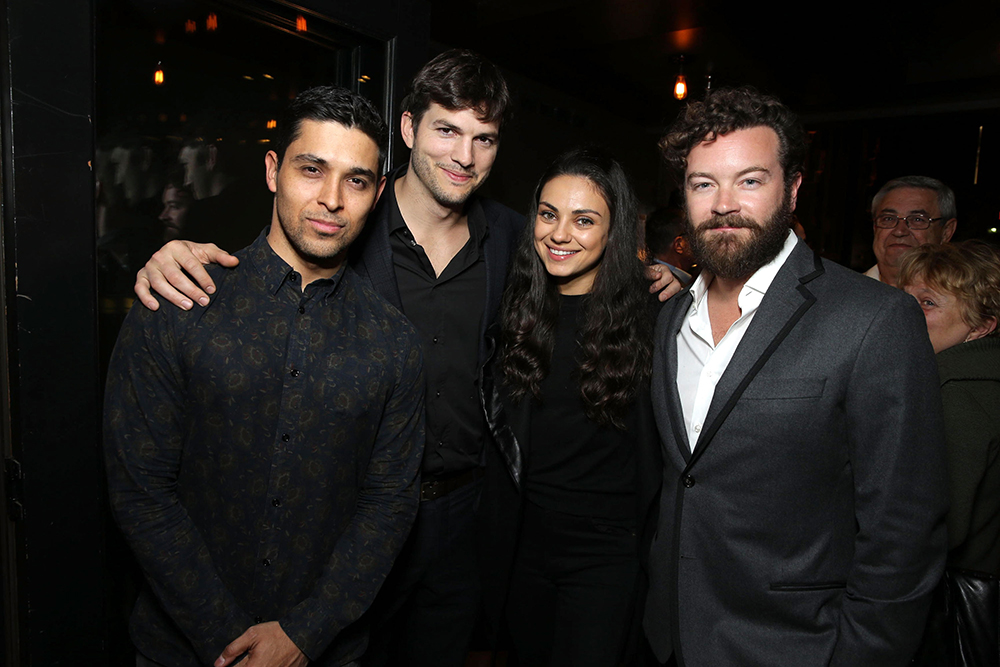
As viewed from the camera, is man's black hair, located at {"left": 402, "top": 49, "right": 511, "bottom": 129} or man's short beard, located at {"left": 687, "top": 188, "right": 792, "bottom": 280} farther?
man's black hair, located at {"left": 402, "top": 49, "right": 511, "bottom": 129}

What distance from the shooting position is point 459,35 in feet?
16.3

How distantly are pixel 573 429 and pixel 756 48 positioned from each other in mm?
4563

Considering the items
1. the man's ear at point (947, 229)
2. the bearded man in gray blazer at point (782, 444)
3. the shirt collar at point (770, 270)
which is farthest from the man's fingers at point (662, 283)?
the man's ear at point (947, 229)

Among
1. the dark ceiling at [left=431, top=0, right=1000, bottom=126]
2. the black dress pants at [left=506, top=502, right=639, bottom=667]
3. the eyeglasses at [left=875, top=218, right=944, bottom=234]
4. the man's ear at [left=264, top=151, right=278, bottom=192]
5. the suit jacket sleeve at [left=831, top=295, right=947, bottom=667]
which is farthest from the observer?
the dark ceiling at [left=431, top=0, right=1000, bottom=126]

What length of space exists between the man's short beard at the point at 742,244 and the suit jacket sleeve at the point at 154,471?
4.19 feet

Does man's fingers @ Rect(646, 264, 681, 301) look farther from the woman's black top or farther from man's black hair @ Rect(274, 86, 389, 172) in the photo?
man's black hair @ Rect(274, 86, 389, 172)

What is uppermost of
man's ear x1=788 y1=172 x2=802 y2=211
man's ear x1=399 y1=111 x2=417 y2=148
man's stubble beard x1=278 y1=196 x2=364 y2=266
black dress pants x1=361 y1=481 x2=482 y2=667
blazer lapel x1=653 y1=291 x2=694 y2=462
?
man's ear x1=399 y1=111 x2=417 y2=148

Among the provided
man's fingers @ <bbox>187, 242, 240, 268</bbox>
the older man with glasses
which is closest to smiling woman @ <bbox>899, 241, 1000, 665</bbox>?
the older man with glasses

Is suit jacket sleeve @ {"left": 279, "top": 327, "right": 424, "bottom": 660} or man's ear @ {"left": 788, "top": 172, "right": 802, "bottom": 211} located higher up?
man's ear @ {"left": 788, "top": 172, "right": 802, "bottom": 211}

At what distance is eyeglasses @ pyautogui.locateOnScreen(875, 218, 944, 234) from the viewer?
3146 millimetres

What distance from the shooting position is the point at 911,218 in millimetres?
3170

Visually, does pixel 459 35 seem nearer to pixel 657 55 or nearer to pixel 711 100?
pixel 657 55

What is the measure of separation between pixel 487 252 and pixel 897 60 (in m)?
5.59

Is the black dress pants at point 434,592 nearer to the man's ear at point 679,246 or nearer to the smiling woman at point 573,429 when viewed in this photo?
the smiling woman at point 573,429
